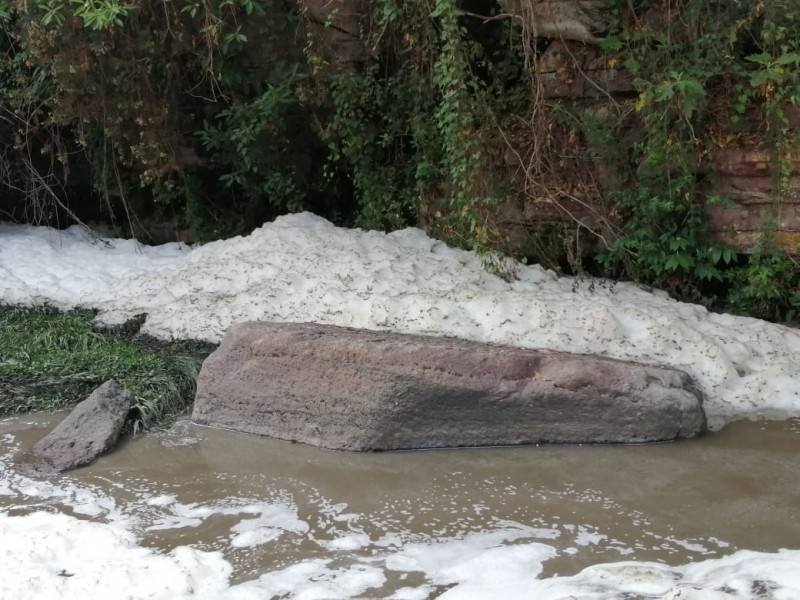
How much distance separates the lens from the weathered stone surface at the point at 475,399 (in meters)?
4.76

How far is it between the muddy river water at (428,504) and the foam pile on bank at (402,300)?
684mm

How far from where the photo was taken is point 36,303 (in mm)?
7340

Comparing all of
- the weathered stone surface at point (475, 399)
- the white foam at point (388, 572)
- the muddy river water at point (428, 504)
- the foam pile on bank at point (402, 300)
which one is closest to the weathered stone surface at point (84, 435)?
the muddy river water at point (428, 504)

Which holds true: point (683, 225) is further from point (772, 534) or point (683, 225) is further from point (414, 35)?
point (772, 534)

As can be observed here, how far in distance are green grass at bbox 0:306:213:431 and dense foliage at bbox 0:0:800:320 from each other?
2287 millimetres

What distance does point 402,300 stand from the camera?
20.2 ft

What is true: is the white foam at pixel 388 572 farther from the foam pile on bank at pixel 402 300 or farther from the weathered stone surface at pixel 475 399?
the foam pile on bank at pixel 402 300

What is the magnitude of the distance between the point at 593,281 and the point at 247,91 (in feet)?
13.3

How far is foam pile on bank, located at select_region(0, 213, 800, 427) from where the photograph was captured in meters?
5.49

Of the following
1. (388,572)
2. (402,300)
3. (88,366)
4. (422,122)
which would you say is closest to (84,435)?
(88,366)

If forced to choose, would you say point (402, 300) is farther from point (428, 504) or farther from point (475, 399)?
point (428, 504)

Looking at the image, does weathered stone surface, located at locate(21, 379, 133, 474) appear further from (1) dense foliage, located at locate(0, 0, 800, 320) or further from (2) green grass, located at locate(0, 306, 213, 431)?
(1) dense foliage, located at locate(0, 0, 800, 320)

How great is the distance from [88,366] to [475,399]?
288 centimetres

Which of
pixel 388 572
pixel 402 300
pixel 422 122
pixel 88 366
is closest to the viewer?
pixel 388 572
